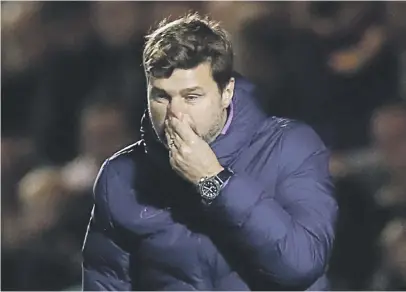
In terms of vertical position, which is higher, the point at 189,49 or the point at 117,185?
the point at 189,49

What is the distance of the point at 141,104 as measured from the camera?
131 cm

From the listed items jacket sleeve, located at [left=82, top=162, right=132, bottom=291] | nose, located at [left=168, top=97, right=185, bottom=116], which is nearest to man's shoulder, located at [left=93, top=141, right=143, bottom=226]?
jacket sleeve, located at [left=82, top=162, right=132, bottom=291]

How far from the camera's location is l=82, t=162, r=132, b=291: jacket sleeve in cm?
130

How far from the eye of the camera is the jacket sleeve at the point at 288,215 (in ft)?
3.96

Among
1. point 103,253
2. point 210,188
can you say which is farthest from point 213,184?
point 103,253

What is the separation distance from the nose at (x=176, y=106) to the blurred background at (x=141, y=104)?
3.3 inches

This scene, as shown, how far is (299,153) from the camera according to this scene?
1.27 metres

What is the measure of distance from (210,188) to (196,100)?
0.13 metres

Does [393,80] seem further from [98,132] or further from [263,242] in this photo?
[98,132]

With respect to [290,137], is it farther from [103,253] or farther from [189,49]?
[103,253]

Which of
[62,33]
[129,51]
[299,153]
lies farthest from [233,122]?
[62,33]

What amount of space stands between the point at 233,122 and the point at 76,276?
36 cm

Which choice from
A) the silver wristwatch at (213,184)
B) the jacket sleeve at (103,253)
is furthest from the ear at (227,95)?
the jacket sleeve at (103,253)

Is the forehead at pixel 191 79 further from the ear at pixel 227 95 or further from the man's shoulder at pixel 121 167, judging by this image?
the man's shoulder at pixel 121 167
